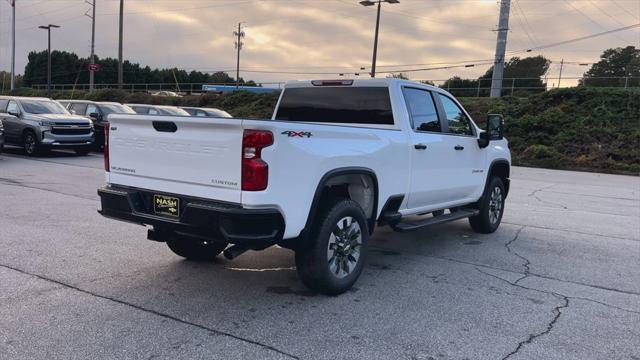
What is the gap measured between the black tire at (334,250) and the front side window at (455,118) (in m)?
2.33

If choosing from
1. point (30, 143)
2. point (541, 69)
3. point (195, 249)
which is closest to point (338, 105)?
point (195, 249)

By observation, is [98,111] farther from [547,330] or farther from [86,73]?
[86,73]

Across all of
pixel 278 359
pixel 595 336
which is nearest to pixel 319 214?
pixel 278 359

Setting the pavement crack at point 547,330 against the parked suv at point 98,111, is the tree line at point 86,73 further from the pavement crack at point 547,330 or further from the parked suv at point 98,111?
the pavement crack at point 547,330

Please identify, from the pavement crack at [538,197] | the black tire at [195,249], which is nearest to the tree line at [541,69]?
the pavement crack at [538,197]

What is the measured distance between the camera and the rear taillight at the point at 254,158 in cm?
395

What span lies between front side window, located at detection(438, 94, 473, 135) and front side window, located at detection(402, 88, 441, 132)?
0.33m

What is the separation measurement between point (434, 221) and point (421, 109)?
1.31m

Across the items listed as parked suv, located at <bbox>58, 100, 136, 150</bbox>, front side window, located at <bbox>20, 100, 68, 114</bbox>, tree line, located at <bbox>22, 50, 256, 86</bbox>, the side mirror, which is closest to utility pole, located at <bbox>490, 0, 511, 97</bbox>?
parked suv, located at <bbox>58, 100, 136, 150</bbox>

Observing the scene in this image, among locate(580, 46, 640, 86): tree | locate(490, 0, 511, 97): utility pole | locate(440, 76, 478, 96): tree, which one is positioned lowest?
locate(440, 76, 478, 96): tree

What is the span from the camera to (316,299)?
15.4 feet

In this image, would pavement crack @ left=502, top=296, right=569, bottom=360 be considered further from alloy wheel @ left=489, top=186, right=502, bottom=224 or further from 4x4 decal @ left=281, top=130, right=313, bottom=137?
alloy wheel @ left=489, top=186, right=502, bottom=224

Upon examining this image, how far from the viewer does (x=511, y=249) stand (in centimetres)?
684

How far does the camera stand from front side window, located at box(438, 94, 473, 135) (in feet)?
21.9
